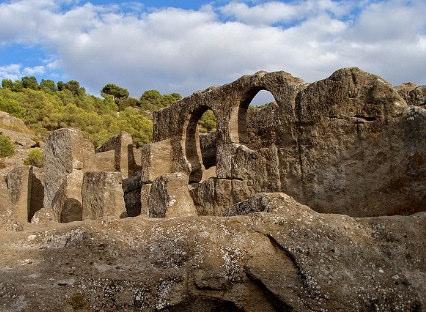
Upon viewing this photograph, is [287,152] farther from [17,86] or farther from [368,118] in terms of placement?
[17,86]

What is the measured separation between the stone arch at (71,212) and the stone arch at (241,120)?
3.95 m

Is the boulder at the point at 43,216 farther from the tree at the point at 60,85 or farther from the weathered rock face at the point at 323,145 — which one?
the tree at the point at 60,85

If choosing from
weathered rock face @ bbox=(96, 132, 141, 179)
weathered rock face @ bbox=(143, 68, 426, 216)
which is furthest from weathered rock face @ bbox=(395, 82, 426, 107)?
weathered rock face @ bbox=(96, 132, 141, 179)

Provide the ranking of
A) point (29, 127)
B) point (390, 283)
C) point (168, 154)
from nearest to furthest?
point (390, 283)
point (168, 154)
point (29, 127)

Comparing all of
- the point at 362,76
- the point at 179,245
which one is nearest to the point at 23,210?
the point at 362,76

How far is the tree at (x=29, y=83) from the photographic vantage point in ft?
190

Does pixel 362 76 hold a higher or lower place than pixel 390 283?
higher

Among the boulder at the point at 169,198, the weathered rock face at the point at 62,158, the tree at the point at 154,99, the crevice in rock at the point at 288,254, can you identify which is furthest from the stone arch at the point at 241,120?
the tree at the point at 154,99

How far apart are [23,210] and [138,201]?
120 inches

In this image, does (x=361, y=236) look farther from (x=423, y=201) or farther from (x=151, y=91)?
(x=151, y=91)

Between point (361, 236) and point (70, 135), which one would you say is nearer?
point (361, 236)

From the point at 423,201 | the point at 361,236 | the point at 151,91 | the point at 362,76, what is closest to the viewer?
the point at 361,236

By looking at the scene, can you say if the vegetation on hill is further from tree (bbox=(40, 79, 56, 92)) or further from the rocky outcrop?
the rocky outcrop

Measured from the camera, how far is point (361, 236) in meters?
5.41
